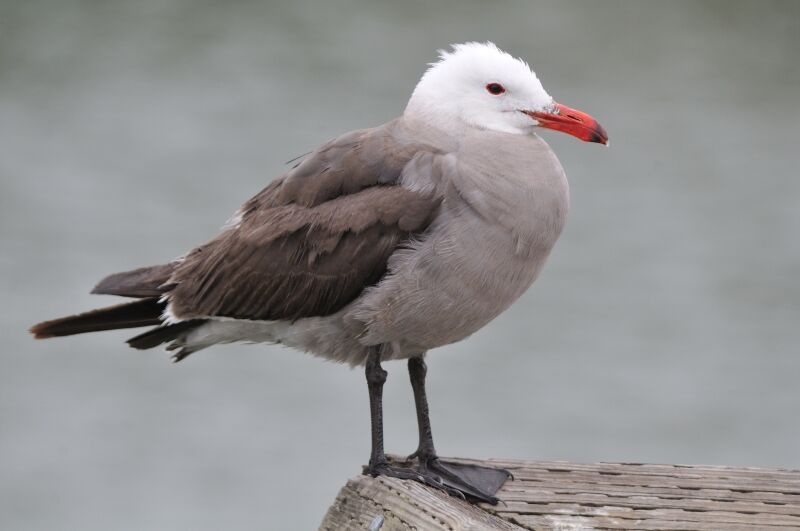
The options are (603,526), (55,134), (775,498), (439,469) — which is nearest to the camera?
(603,526)

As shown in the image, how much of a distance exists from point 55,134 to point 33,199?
1.23 meters

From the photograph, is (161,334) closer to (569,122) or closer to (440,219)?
(440,219)

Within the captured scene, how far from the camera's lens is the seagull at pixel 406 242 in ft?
18.9

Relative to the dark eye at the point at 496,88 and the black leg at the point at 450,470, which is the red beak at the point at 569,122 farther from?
the black leg at the point at 450,470

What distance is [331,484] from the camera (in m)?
11.1

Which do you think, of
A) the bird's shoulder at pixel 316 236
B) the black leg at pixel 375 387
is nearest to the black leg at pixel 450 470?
the black leg at pixel 375 387

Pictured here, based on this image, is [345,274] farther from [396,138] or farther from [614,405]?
[614,405]

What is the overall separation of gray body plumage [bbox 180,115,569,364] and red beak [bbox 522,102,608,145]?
0.08 meters

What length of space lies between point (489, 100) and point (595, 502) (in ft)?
5.15

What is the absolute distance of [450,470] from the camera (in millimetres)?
6117

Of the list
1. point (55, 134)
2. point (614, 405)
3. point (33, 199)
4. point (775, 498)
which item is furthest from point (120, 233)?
point (775, 498)

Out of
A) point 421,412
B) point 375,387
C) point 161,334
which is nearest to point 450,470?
point 421,412

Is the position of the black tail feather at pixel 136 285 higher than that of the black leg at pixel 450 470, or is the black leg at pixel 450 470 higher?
the black tail feather at pixel 136 285

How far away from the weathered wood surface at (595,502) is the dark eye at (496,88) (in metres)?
1.44
